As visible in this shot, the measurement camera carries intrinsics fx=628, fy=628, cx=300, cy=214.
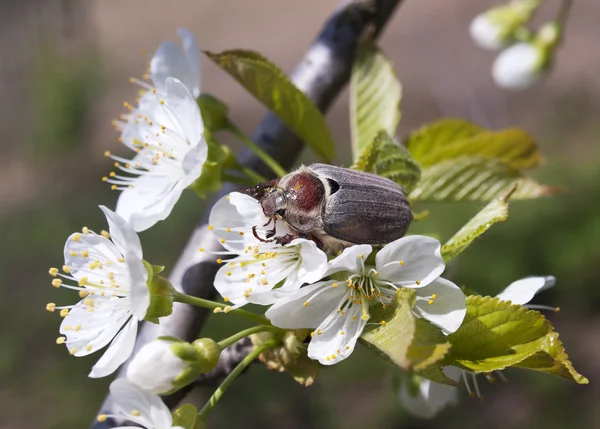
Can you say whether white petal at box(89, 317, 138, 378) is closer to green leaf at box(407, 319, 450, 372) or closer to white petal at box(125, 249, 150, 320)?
white petal at box(125, 249, 150, 320)

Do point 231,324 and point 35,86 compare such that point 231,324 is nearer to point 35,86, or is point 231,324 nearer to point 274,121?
point 274,121

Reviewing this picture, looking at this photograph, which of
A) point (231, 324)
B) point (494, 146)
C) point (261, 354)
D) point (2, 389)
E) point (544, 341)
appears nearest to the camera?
point (544, 341)

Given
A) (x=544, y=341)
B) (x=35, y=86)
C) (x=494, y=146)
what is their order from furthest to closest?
(x=35, y=86)
(x=494, y=146)
(x=544, y=341)

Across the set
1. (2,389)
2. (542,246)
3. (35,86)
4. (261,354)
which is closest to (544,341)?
(261,354)

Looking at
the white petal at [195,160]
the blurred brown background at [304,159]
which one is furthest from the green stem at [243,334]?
the blurred brown background at [304,159]

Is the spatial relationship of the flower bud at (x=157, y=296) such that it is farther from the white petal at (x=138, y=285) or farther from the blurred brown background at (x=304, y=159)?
the blurred brown background at (x=304, y=159)
